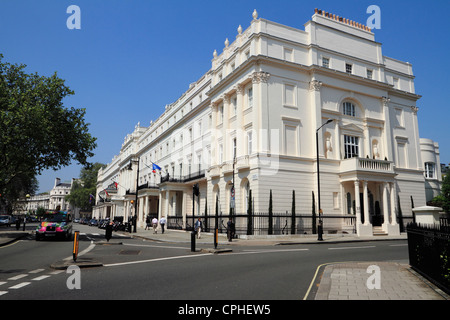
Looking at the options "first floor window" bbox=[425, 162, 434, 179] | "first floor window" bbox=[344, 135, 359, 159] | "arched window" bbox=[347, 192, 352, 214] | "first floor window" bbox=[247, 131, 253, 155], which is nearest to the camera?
"first floor window" bbox=[247, 131, 253, 155]

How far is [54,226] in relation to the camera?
2217cm

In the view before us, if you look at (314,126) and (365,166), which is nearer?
(365,166)

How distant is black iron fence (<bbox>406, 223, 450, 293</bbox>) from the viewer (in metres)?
6.53

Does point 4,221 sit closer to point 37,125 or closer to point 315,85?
point 37,125

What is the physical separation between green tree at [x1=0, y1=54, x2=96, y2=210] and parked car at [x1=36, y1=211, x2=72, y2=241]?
5.63 meters

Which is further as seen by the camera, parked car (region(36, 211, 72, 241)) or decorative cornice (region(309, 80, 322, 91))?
decorative cornice (region(309, 80, 322, 91))

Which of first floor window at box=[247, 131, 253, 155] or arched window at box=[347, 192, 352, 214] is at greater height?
first floor window at box=[247, 131, 253, 155]

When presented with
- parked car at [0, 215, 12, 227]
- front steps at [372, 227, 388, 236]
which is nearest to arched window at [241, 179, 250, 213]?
front steps at [372, 227, 388, 236]

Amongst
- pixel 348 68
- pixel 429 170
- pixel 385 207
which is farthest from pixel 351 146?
pixel 429 170

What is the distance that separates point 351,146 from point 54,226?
26876 mm

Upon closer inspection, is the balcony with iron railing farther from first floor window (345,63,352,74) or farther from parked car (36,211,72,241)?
parked car (36,211,72,241)

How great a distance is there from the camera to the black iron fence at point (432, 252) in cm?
653
